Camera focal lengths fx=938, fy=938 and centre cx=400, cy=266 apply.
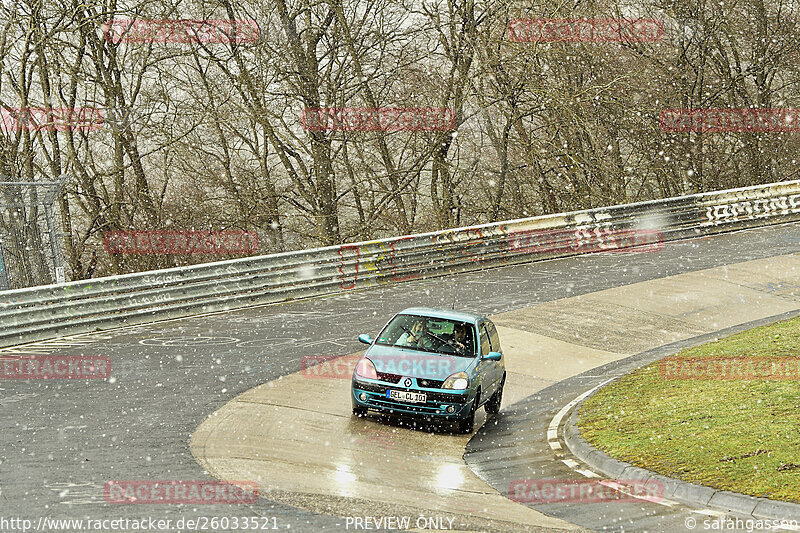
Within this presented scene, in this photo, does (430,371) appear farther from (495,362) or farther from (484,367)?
(495,362)

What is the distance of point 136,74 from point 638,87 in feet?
56.0

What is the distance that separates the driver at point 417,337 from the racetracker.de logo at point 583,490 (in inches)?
134

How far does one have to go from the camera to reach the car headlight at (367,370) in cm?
1218

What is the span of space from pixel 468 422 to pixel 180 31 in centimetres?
1866

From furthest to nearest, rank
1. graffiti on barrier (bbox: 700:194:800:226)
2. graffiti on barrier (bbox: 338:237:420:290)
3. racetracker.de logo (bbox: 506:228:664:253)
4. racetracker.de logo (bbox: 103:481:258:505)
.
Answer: graffiti on barrier (bbox: 700:194:800:226)
racetracker.de logo (bbox: 506:228:664:253)
graffiti on barrier (bbox: 338:237:420:290)
racetracker.de logo (bbox: 103:481:258:505)

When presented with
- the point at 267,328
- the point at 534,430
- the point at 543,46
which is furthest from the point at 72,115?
the point at 534,430

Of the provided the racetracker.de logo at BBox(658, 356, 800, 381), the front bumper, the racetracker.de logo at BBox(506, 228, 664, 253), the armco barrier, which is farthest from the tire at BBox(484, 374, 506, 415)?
the racetracker.de logo at BBox(506, 228, 664, 253)

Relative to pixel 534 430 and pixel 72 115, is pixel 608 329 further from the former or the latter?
pixel 72 115

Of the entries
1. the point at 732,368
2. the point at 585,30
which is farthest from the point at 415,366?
the point at 585,30

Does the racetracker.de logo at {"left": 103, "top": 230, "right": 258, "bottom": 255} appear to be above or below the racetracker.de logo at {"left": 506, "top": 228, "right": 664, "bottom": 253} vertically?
above

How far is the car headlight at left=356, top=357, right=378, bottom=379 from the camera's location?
12.2 m

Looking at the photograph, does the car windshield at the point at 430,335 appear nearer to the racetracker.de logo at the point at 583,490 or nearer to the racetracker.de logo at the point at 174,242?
the racetracker.de logo at the point at 583,490

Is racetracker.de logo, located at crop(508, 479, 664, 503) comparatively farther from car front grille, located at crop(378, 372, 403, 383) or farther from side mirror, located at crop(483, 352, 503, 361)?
side mirror, located at crop(483, 352, 503, 361)

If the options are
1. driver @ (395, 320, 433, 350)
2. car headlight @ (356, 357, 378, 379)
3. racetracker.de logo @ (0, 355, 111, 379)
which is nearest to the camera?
car headlight @ (356, 357, 378, 379)
